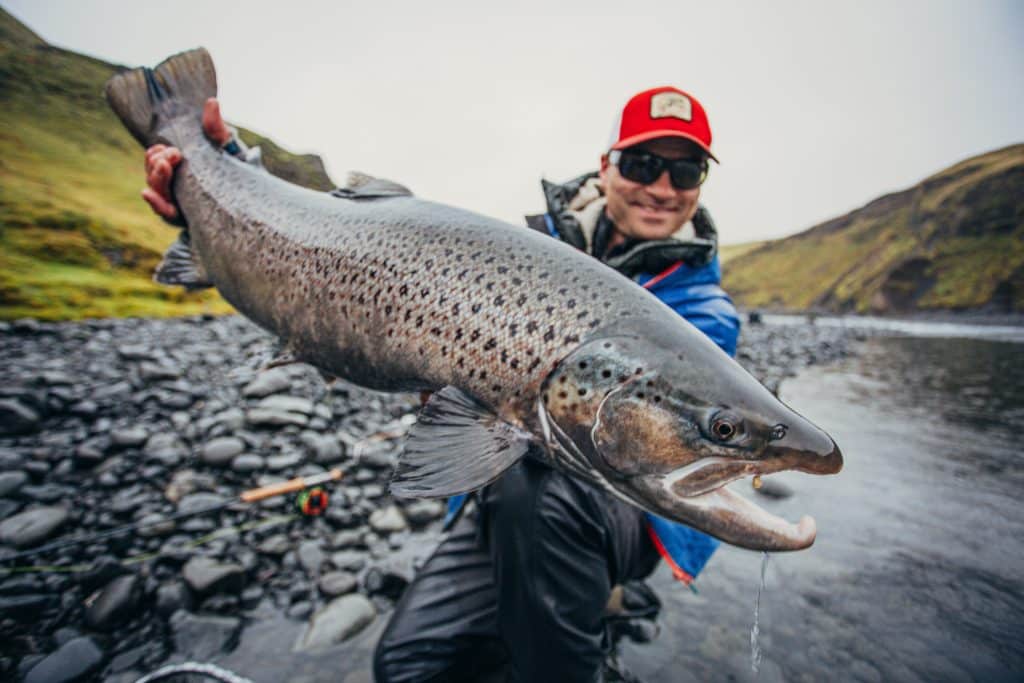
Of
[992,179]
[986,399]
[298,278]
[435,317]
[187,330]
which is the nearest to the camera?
[435,317]

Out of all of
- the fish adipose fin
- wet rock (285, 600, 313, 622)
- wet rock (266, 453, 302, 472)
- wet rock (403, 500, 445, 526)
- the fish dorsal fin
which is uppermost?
the fish dorsal fin

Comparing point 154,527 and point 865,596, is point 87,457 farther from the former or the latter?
point 865,596

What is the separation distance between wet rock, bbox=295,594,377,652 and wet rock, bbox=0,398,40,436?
3693 mm

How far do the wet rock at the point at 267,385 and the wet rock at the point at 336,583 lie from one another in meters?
A: 3.34

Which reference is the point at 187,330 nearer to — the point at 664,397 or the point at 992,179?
the point at 664,397

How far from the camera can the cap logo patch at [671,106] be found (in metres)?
2.68

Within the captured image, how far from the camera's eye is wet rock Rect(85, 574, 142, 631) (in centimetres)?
227

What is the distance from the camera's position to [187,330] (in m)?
11.2

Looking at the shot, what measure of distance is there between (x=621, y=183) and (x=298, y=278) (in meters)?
2.07

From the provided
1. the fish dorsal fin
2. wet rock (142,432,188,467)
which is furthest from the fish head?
wet rock (142,432,188,467)

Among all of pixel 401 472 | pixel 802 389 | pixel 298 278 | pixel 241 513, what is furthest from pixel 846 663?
pixel 802 389

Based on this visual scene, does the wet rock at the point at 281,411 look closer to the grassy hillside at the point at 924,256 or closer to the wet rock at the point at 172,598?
the wet rock at the point at 172,598

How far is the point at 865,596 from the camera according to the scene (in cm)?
307

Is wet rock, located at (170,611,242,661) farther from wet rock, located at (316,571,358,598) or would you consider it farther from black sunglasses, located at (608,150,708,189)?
black sunglasses, located at (608,150,708,189)
